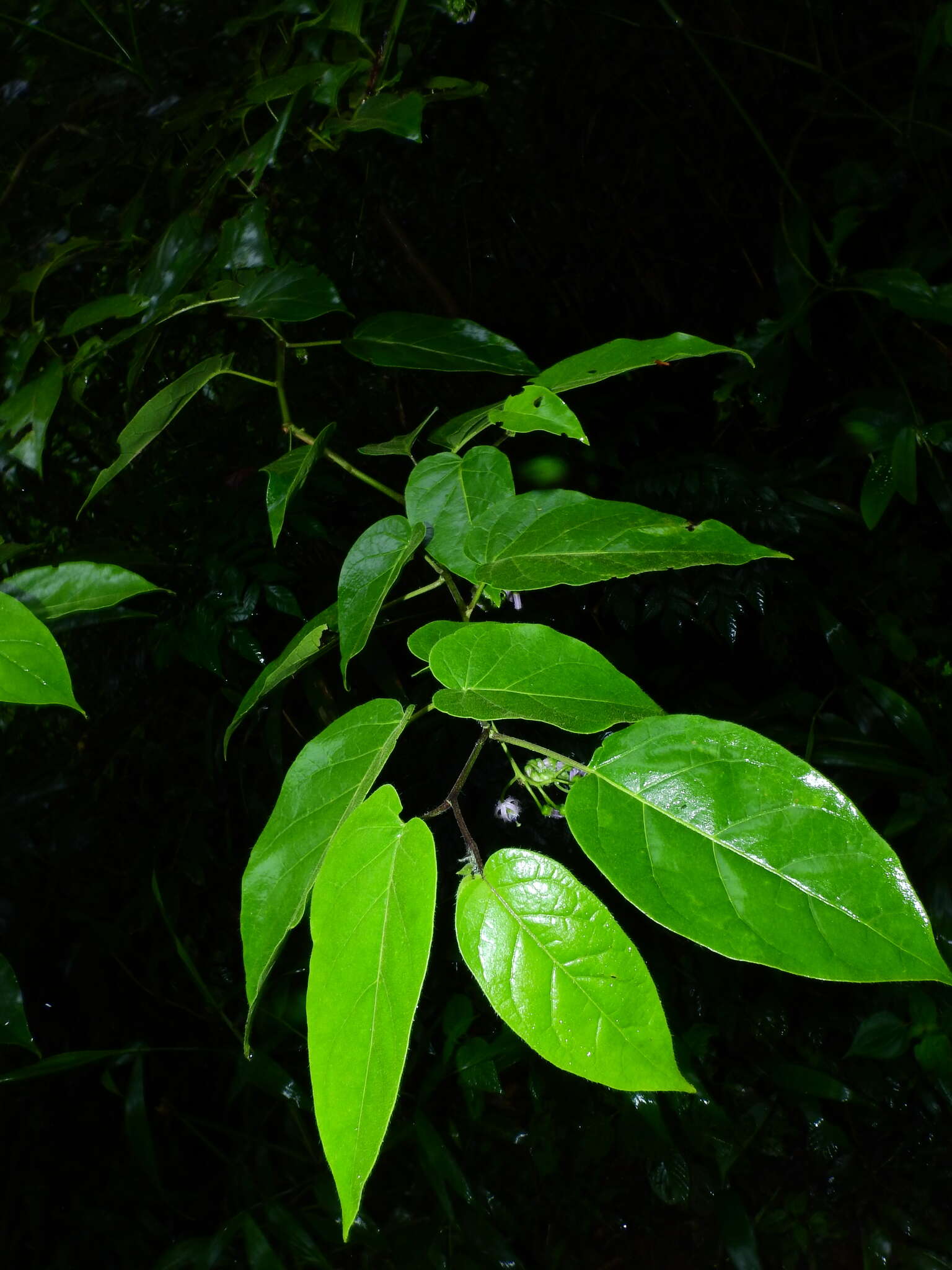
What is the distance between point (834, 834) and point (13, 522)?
4.64 ft

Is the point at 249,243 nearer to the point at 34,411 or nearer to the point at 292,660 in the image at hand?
the point at 34,411

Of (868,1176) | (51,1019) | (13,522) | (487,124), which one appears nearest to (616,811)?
(487,124)

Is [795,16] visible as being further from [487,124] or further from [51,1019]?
[51,1019]

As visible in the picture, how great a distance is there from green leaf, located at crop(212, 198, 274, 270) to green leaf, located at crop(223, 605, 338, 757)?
31 centimetres

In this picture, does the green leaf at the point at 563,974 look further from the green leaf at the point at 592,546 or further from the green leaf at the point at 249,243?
the green leaf at the point at 249,243

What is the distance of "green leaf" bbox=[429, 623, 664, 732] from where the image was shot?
30 centimetres

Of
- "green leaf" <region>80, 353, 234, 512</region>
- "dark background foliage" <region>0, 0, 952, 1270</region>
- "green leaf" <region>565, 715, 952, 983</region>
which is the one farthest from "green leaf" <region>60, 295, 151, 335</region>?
"green leaf" <region>565, 715, 952, 983</region>

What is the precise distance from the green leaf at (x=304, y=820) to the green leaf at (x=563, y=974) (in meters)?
0.07

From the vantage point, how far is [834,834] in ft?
0.79

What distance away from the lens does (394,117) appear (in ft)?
1.81

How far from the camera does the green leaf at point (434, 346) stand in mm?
491

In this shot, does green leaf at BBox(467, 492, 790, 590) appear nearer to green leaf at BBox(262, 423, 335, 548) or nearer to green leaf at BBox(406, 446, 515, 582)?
green leaf at BBox(406, 446, 515, 582)

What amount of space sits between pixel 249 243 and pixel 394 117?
0.14 metres

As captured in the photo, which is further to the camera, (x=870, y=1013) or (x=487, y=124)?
(x=870, y=1013)
